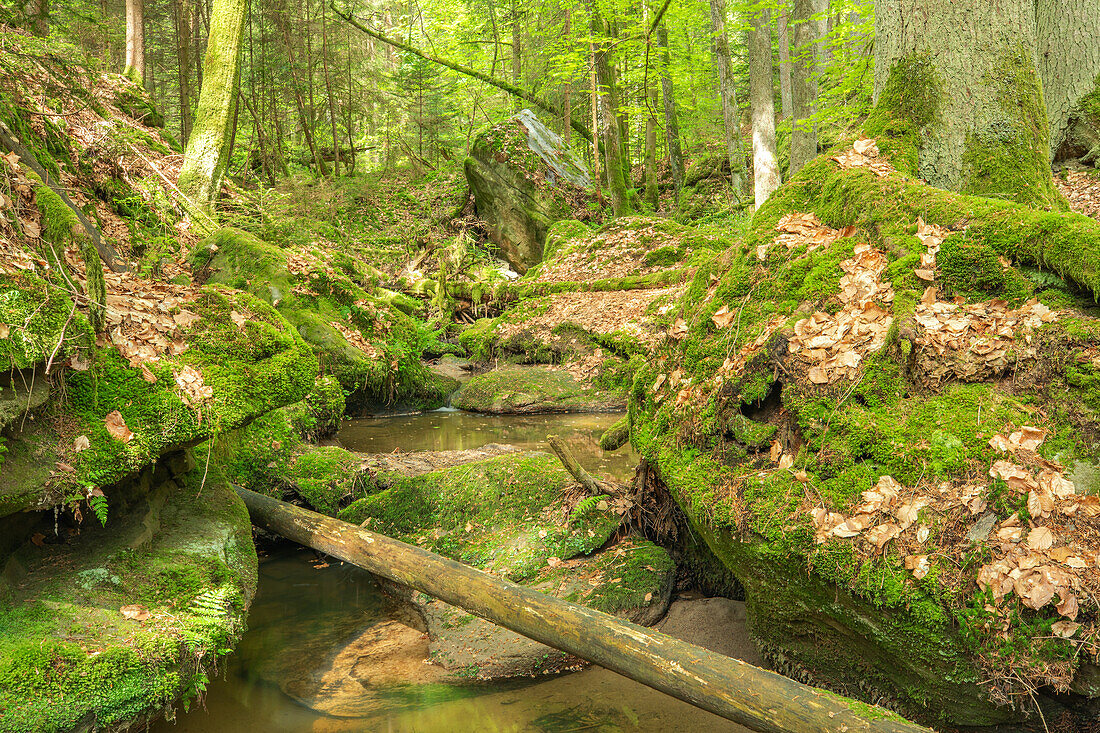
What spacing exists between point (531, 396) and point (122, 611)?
8315mm

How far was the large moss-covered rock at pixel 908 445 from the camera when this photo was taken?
8.81 ft

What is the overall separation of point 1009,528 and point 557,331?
10.4 meters

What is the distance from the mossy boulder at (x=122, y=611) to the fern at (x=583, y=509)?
2.37 m

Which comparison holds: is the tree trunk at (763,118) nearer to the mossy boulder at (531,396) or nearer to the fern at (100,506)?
the mossy boulder at (531,396)

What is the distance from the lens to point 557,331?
12867 millimetres

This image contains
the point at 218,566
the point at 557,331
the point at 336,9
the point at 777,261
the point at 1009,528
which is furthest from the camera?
the point at 336,9

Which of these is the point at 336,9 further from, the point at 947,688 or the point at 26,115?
the point at 947,688

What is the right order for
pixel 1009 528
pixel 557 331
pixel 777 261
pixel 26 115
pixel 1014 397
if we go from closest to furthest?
1. pixel 1009 528
2. pixel 1014 397
3. pixel 777 261
4. pixel 26 115
5. pixel 557 331

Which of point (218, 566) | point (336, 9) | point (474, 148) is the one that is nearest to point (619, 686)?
point (218, 566)

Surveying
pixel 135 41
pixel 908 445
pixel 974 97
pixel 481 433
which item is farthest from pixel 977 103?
pixel 135 41

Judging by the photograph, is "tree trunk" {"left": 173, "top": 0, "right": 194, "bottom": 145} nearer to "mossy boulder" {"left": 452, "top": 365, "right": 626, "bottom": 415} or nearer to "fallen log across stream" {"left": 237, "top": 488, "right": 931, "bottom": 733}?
"mossy boulder" {"left": 452, "top": 365, "right": 626, "bottom": 415}

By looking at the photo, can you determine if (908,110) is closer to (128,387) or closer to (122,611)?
(128,387)

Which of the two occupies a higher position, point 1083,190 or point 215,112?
point 215,112

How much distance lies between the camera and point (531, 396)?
11336 millimetres
